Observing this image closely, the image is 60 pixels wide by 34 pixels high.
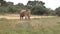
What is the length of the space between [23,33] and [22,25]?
365 cm

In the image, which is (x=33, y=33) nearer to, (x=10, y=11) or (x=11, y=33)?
(x=11, y=33)

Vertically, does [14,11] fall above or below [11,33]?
below

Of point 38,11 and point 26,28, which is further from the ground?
point 26,28

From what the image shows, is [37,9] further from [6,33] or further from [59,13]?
[6,33]

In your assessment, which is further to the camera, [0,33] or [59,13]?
[59,13]

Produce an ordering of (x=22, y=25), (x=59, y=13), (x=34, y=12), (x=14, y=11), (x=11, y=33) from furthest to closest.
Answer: (x=14, y=11)
(x=34, y=12)
(x=59, y=13)
(x=22, y=25)
(x=11, y=33)

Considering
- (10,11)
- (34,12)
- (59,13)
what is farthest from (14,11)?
(59,13)

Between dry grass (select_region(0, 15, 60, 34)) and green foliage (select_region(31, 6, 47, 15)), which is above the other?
dry grass (select_region(0, 15, 60, 34))

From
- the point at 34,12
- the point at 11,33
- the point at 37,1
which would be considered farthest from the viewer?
the point at 37,1

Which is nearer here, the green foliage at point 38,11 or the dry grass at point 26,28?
the dry grass at point 26,28

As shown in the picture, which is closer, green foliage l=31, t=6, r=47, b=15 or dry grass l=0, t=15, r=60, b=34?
dry grass l=0, t=15, r=60, b=34

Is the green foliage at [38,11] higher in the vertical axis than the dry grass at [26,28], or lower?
lower

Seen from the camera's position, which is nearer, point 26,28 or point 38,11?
point 26,28

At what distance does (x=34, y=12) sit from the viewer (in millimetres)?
42562
